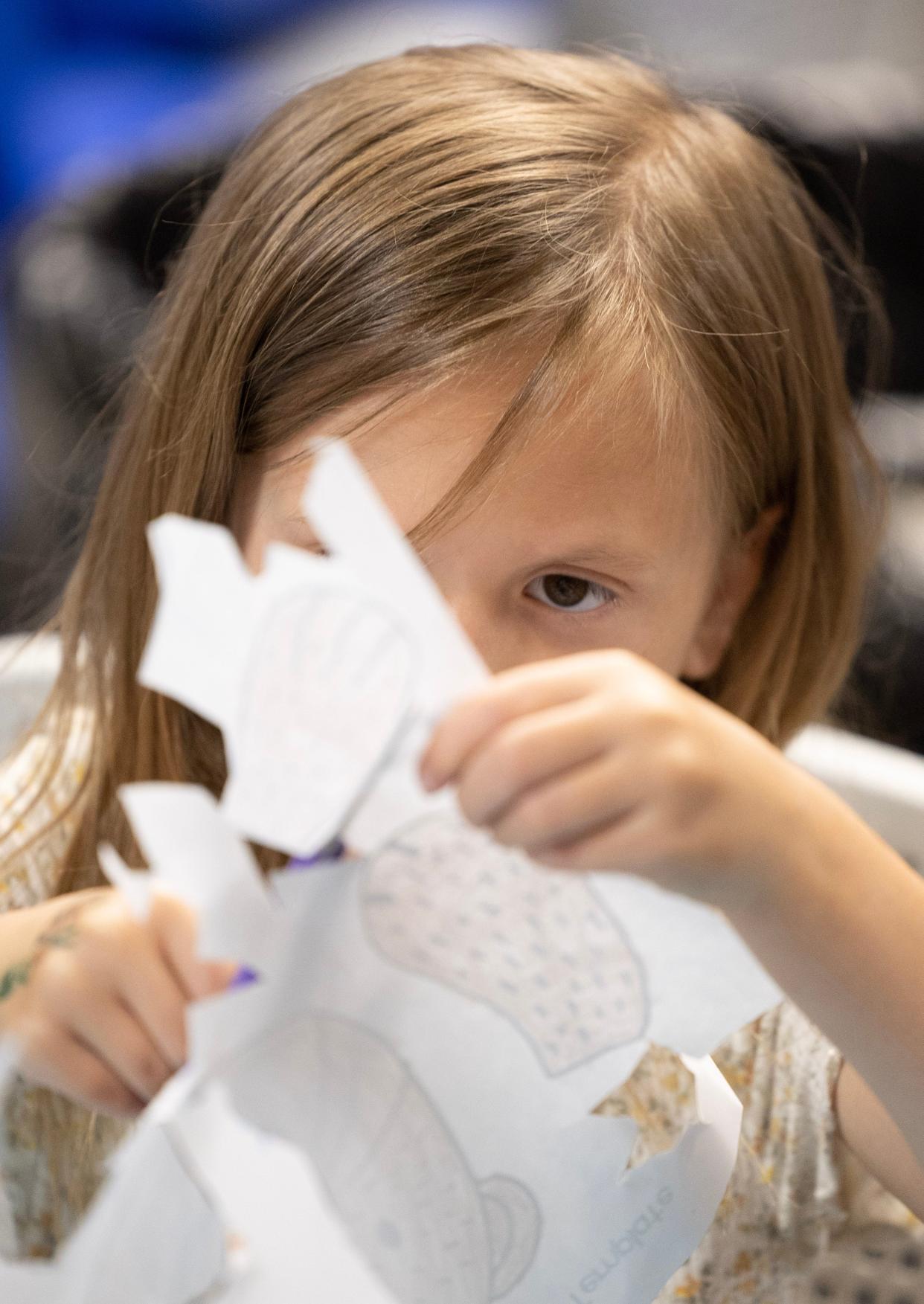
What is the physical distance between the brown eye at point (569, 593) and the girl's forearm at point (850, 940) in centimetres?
15

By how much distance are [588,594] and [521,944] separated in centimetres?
20

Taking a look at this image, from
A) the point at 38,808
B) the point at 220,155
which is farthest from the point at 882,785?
the point at 220,155

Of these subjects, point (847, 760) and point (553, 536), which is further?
point (847, 760)

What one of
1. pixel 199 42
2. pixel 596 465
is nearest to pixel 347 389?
pixel 596 465

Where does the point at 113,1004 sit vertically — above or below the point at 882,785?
above

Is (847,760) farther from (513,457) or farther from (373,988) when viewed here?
(373,988)

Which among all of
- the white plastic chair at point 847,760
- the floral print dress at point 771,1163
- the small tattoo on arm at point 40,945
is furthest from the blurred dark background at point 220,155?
the small tattoo on arm at point 40,945

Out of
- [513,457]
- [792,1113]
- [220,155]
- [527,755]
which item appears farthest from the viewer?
[220,155]

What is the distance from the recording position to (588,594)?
1.57ft

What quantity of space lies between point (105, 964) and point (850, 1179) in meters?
0.37

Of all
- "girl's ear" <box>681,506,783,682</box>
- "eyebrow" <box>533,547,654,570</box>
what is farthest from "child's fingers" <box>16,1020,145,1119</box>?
"girl's ear" <box>681,506,783,682</box>

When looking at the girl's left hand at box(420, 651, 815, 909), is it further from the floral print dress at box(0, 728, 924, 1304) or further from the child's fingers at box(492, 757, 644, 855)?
the floral print dress at box(0, 728, 924, 1304)

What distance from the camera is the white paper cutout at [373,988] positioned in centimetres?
27

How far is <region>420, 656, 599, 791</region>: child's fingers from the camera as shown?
0.89 ft
